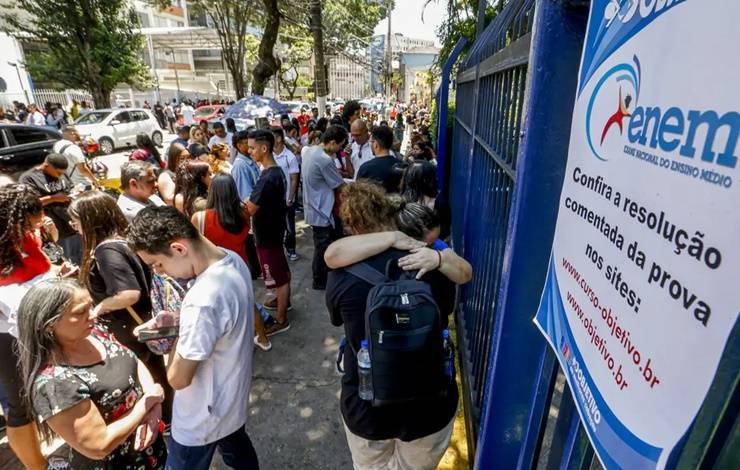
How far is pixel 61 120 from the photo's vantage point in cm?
1612

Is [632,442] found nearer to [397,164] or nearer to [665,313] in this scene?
[665,313]

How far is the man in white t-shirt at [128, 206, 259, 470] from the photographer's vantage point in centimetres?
169

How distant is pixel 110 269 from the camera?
7.30 ft

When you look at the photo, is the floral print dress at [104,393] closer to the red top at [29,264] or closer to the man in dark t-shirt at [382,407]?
the red top at [29,264]

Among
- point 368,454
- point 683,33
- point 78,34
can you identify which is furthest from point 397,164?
point 78,34

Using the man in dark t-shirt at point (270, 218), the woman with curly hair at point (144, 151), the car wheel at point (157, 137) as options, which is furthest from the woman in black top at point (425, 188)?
the car wheel at point (157, 137)

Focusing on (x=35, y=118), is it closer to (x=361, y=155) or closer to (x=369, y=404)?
(x=361, y=155)

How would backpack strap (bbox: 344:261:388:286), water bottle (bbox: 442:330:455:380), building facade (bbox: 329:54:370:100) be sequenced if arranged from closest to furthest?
backpack strap (bbox: 344:261:388:286), water bottle (bbox: 442:330:455:380), building facade (bbox: 329:54:370:100)

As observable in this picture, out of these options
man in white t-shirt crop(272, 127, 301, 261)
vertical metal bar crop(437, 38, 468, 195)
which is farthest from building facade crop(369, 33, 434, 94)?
man in white t-shirt crop(272, 127, 301, 261)

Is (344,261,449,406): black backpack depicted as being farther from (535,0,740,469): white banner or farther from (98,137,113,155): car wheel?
(98,137,113,155): car wheel

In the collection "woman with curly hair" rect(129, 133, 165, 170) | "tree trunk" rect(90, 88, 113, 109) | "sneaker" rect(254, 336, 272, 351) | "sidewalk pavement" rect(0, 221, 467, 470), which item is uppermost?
"tree trunk" rect(90, 88, 113, 109)

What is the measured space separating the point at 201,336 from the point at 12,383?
4.41 feet

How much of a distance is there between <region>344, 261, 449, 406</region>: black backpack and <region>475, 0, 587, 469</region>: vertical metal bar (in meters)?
0.28

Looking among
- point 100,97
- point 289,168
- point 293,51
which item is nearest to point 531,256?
point 289,168
